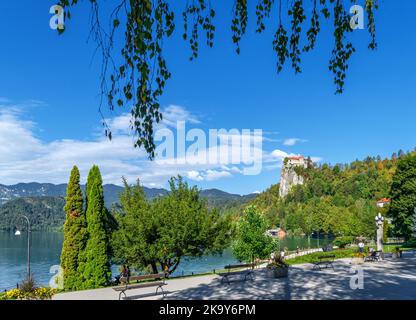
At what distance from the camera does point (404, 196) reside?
49500 millimetres

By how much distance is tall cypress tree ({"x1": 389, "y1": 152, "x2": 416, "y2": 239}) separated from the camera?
48.2 m

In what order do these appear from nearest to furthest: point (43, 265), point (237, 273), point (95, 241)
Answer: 1. point (237, 273)
2. point (95, 241)
3. point (43, 265)

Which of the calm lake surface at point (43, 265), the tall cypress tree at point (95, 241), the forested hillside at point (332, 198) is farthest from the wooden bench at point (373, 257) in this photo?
the forested hillside at point (332, 198)

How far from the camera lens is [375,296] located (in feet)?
39.7

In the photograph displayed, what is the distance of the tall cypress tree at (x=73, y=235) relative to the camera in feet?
73.7

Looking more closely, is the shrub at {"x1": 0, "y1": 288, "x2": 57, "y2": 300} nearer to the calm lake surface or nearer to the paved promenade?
the paved promenade

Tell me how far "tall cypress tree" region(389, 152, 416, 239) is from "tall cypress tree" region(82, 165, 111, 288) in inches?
1586

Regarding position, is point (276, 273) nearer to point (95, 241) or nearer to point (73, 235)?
point (95, 241)

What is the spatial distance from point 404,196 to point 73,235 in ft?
145

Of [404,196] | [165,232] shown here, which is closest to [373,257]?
[165,232]

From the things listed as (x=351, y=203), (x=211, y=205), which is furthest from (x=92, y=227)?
(x=351, y=203)
